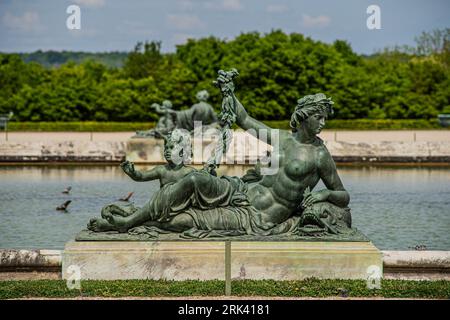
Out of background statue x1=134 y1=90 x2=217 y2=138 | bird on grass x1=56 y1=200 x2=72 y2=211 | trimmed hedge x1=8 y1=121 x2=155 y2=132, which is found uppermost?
background statue x1=134 y1=90 x2=217 y2=138

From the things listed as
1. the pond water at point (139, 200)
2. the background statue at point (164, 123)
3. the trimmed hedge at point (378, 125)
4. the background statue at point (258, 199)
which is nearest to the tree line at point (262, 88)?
the trimmed hedge at point (378, 125)

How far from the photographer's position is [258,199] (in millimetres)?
8500

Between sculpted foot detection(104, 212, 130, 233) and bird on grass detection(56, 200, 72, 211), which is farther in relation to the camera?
bird on grass detection(56, 200, 72, 211)

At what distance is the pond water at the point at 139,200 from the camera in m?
11.7

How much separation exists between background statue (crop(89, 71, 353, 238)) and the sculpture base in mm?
299

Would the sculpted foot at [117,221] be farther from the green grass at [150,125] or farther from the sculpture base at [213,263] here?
the green grass at [150,125]

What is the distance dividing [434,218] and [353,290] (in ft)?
20.5

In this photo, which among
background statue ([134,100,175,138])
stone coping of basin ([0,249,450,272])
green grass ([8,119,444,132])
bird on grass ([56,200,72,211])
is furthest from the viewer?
green grass ([8,119,444,132])

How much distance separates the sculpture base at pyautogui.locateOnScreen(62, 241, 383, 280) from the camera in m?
8.00

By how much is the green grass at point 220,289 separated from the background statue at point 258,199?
65 centimetres

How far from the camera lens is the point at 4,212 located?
546 inches

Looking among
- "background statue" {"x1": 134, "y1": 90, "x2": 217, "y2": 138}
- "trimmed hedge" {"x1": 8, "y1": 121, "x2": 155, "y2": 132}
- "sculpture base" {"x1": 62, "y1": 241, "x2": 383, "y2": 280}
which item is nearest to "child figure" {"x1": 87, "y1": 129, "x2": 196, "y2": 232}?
"sculpture base" {"x1": 62, "y1": 241, "x2": 383, "y2": 280}

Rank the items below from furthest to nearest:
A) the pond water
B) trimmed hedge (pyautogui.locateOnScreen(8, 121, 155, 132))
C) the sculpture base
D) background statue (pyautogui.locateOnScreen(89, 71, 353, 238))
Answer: trimmed hedge (pyautogui.locateOnScreen(8, 121, 155, 132))
the pond water
background statue (pyautogui.locateOnScreen(89, 71, 353, 238))
the sculpture base

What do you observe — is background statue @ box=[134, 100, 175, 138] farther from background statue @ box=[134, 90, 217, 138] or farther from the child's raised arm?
the child's raised arm
